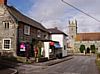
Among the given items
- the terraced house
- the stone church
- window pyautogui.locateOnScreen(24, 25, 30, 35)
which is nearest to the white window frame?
the terraced house

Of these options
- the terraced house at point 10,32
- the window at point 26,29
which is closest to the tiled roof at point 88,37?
the window at point 26,29

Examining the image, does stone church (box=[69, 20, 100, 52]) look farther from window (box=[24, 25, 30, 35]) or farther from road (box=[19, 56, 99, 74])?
road (box=[19, 56, 99, 74])

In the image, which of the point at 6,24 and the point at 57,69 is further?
the point at 6,24

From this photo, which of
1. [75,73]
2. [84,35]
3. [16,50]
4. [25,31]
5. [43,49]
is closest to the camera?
[75,73]

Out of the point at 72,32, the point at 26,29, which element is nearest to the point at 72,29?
the point at 72,32

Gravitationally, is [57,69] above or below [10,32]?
below

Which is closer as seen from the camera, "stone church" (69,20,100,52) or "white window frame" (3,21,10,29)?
"white window frame" (3,21,10,29)

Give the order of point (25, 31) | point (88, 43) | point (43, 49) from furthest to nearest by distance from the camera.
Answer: point (88, 43)
point (43, 49)
point (25, 31)

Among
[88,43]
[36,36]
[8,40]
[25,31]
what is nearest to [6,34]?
[8,40]

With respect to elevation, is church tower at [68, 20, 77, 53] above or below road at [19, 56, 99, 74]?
above

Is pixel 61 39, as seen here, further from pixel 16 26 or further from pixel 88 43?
pixel 88 43

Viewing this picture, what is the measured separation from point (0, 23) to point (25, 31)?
435cm

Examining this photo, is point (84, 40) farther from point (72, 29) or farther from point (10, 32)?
point (10, 32)

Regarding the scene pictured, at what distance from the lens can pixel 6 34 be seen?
3984 cm
